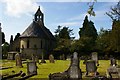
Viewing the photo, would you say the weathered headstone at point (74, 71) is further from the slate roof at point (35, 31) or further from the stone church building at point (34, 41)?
the slate roof at point (35, 31)

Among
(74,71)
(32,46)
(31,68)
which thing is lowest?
(74,71)

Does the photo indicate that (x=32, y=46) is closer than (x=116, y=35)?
No

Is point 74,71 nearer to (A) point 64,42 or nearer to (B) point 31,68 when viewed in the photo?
(B) point 31,68

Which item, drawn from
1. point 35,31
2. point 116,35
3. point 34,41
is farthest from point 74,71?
point 35,31

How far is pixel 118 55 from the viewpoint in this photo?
6334cm

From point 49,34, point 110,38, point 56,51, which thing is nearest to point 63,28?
point 49,34

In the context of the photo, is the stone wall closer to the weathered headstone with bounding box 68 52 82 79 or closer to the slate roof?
the slate roof

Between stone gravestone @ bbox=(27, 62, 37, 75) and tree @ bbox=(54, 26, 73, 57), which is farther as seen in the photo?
tree @ bbox=(54, 26, 73, 57)

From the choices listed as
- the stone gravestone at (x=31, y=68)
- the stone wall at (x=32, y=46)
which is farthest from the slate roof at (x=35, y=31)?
the stone gravestone at (x=31, y=68)

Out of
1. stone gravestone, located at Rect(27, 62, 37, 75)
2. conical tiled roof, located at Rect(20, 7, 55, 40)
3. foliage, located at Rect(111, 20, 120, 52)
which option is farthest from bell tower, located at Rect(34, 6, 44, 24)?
stone gravestone, located at Rect(27, 62, 37, 75)

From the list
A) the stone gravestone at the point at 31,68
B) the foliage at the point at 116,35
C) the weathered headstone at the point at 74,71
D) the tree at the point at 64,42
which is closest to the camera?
the weathered headstone at the point at 74,71

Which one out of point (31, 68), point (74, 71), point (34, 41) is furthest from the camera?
point (34, 41)

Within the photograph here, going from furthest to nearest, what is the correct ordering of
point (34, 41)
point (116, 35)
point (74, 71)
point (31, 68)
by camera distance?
point (34, 41) < point (116, 35) < point (31, 68) < point (74, 71)

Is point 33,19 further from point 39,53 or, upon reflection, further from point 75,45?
point 75,45
